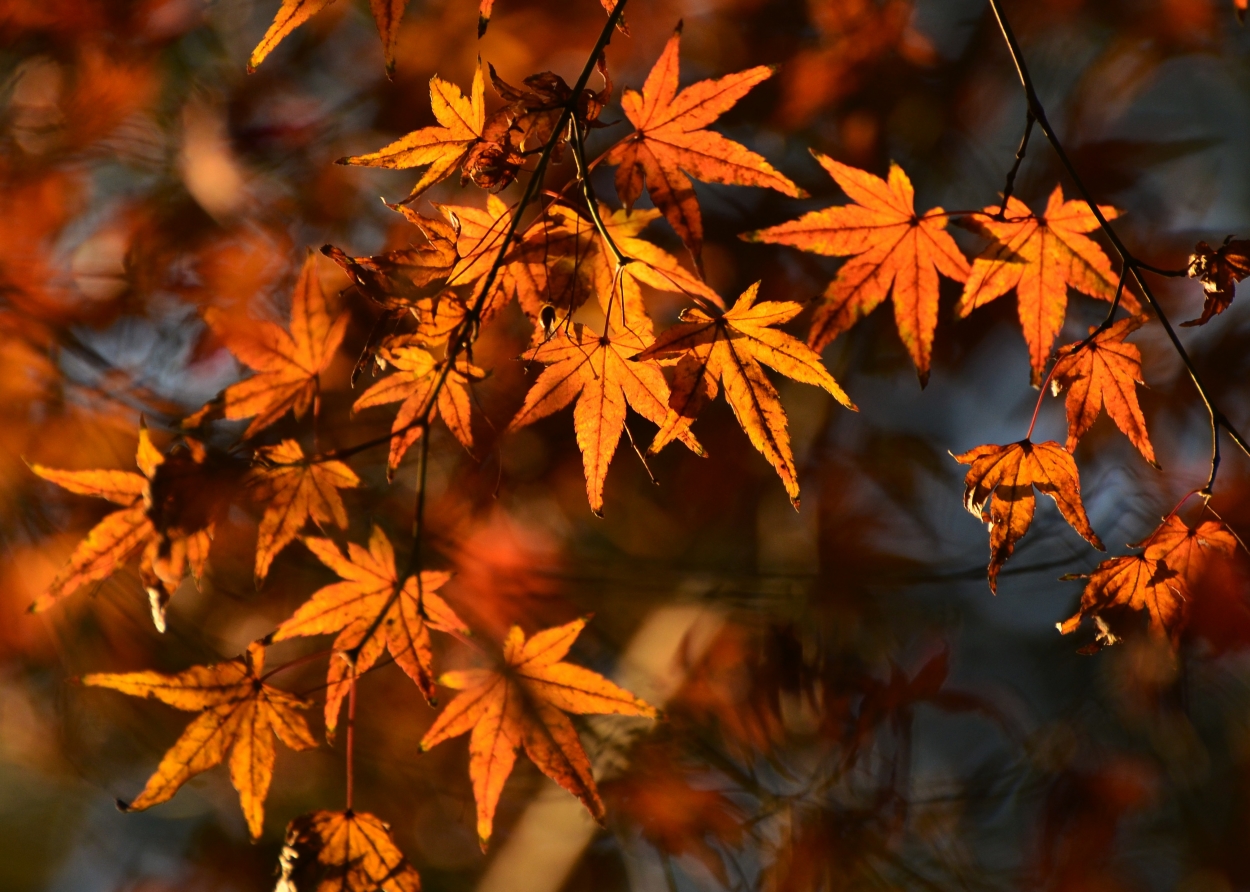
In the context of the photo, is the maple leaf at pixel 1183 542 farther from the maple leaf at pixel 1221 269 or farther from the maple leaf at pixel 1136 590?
the maple leaf at pixel 1221 269

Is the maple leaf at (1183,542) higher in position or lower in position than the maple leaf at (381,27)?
lower

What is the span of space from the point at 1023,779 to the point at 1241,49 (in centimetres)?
198

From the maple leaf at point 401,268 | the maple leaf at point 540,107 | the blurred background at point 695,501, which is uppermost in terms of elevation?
the maple leaf at point 540,107

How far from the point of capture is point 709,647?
6.02ft

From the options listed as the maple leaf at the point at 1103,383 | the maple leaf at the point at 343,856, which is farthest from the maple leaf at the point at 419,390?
the maple leaf at the point at 1103,383

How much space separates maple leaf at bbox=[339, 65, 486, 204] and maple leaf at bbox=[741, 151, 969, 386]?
28cm

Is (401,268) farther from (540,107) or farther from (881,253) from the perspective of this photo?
(881,253)

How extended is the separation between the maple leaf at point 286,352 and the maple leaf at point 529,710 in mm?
315

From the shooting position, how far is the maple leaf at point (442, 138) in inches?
22.2

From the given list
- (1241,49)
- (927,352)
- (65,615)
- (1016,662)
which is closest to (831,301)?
(927,352)

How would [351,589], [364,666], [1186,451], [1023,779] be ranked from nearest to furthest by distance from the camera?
[364,666] < [351,589] < [1186,451] < [1023,779]

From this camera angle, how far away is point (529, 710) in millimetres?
654

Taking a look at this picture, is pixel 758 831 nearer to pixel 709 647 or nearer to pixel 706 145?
pixel 709 647

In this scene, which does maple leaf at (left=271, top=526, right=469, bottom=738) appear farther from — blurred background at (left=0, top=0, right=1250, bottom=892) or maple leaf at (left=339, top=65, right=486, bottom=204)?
blurred background at (left=0, top=0, right=1250, bottom=892)
